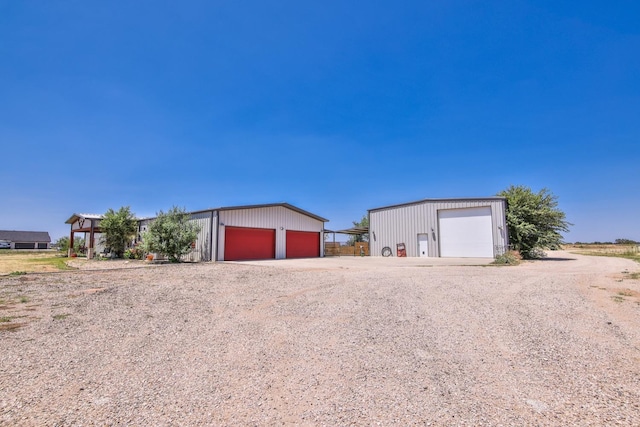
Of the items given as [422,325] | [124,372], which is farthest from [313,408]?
[422,325]

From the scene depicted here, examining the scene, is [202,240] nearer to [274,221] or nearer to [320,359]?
[274,221]

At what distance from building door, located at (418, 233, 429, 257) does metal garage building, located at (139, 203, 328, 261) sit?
24.4ft

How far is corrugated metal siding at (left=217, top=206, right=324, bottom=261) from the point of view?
1939cm

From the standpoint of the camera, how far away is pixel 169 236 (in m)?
17.8

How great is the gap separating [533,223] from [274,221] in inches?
693

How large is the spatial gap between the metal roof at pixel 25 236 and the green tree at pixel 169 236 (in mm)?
65824

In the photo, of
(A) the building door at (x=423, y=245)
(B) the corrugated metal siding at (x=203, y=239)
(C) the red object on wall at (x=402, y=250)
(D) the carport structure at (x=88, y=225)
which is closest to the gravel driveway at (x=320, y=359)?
(B) the corrugated metal siding at (x=203, y=239)

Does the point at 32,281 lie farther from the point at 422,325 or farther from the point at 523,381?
the point at 523,381

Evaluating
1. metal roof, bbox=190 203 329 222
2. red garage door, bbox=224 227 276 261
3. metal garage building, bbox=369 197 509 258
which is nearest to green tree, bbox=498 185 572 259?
metal garage building, bbox=369 197 509 258

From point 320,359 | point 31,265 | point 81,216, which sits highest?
point 81,216

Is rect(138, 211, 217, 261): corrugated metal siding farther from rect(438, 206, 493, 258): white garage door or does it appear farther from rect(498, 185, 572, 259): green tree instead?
rect(498, 185, 572, 259): green tree

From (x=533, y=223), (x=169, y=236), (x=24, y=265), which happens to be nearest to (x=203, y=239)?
(x=169, y=236)

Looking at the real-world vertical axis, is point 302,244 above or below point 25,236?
below

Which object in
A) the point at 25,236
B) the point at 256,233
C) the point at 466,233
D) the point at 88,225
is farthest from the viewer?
the point at 25,236
